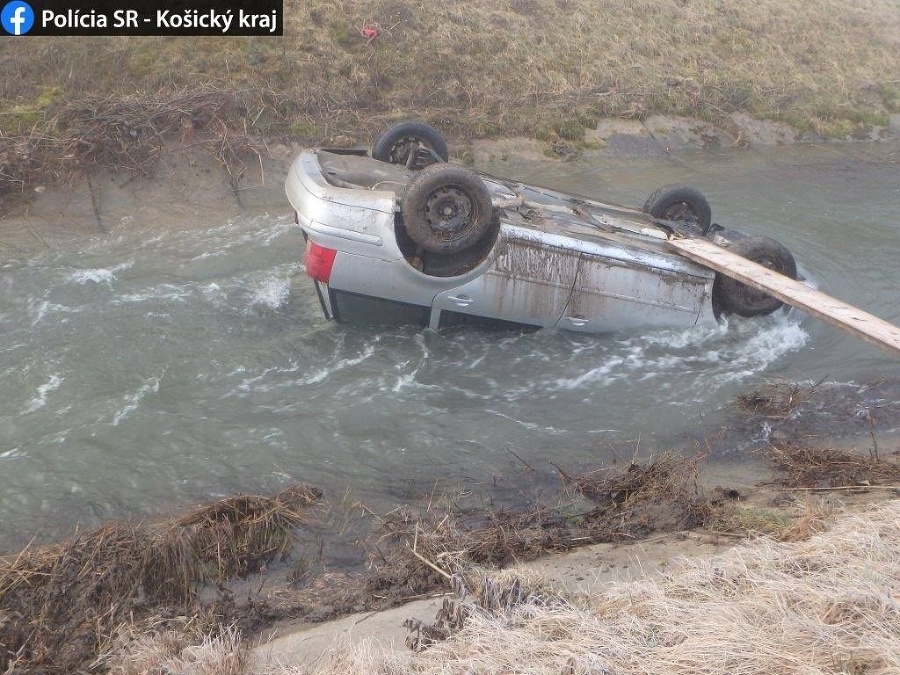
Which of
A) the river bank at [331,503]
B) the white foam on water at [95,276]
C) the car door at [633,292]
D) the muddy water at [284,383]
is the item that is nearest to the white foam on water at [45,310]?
the muddy water at [284,383]

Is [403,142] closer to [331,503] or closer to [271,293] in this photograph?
[271,293]

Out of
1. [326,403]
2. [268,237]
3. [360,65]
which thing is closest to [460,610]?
[326,403]

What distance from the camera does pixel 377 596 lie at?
4.45m

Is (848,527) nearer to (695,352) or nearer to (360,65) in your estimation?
(695,352)

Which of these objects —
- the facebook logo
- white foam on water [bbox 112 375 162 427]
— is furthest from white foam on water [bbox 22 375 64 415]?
the facebook logo

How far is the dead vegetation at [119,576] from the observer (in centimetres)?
404

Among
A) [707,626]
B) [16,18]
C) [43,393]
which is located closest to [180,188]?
[16,18]

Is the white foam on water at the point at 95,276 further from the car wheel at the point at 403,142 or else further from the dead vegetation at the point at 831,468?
the dead vegetation at the point at 831,468

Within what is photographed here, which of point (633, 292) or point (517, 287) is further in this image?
Answer: point (633, 292)

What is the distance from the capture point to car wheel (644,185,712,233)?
8.84 m

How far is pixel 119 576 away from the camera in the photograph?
14.8ft

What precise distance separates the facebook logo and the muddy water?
481 centimetres

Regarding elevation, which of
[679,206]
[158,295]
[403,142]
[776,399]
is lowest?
[776,399]

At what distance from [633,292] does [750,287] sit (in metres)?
1.32
